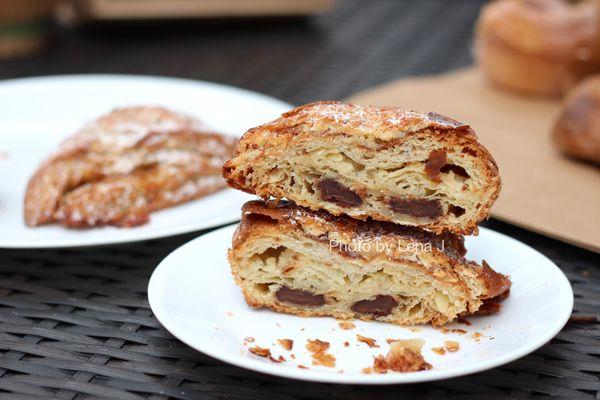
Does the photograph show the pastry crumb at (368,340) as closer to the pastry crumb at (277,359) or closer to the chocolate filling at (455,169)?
the pastry crumb at (277,359)

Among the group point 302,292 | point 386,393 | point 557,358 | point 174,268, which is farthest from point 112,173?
point 557,358

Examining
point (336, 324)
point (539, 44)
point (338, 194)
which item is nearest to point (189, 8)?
point (539, 44)

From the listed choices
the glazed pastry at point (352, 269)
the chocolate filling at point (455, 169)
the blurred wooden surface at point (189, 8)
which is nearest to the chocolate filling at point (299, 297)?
the glazed pastry at point (352, 269)

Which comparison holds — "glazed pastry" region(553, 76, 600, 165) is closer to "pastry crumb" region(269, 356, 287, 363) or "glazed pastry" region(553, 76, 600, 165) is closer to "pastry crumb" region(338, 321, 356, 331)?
"pastry crumb" region(338, 321, 356, 331)

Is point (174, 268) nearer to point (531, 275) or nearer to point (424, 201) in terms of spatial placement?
point (424, 201)

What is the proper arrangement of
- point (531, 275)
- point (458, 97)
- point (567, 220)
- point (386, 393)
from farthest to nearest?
point (458, 97)
point (567, 220)
point (531, 275)
point (386, 393)

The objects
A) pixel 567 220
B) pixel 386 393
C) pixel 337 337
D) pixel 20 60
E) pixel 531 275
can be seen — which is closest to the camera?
pixel 386 393
